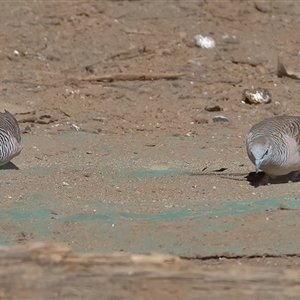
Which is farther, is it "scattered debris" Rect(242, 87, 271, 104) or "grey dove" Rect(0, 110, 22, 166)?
"scattered debris" Rect(242, 87, 271, 104)

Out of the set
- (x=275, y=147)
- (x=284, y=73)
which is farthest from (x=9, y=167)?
(x=284, y=73)

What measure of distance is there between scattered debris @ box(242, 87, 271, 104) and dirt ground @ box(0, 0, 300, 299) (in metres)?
0.08

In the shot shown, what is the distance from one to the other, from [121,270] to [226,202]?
186 centimetres

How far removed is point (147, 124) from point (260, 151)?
116 inches

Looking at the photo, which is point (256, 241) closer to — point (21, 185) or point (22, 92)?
point (21, 185)

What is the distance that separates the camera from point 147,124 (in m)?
9.79

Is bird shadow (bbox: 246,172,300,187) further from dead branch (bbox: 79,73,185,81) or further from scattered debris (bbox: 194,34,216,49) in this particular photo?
scattered debris (bbox: 194,34,216,49)

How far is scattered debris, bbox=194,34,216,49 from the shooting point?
1177 cm

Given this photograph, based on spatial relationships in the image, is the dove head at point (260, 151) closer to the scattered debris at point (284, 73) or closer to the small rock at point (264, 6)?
the scattered debris at point (284, 73)

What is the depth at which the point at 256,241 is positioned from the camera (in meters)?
5.42

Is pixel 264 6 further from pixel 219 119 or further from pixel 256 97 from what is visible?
pixel 219 119

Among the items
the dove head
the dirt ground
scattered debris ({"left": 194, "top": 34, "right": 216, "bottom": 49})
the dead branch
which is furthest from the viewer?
scattered debris ({"left": 194, "top": 34, "right": 216, "bottom": 49})

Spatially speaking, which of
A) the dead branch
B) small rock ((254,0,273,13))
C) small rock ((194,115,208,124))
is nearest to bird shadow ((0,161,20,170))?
small rock ((194,115,208,124))

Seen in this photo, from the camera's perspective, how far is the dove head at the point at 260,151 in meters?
7.02
